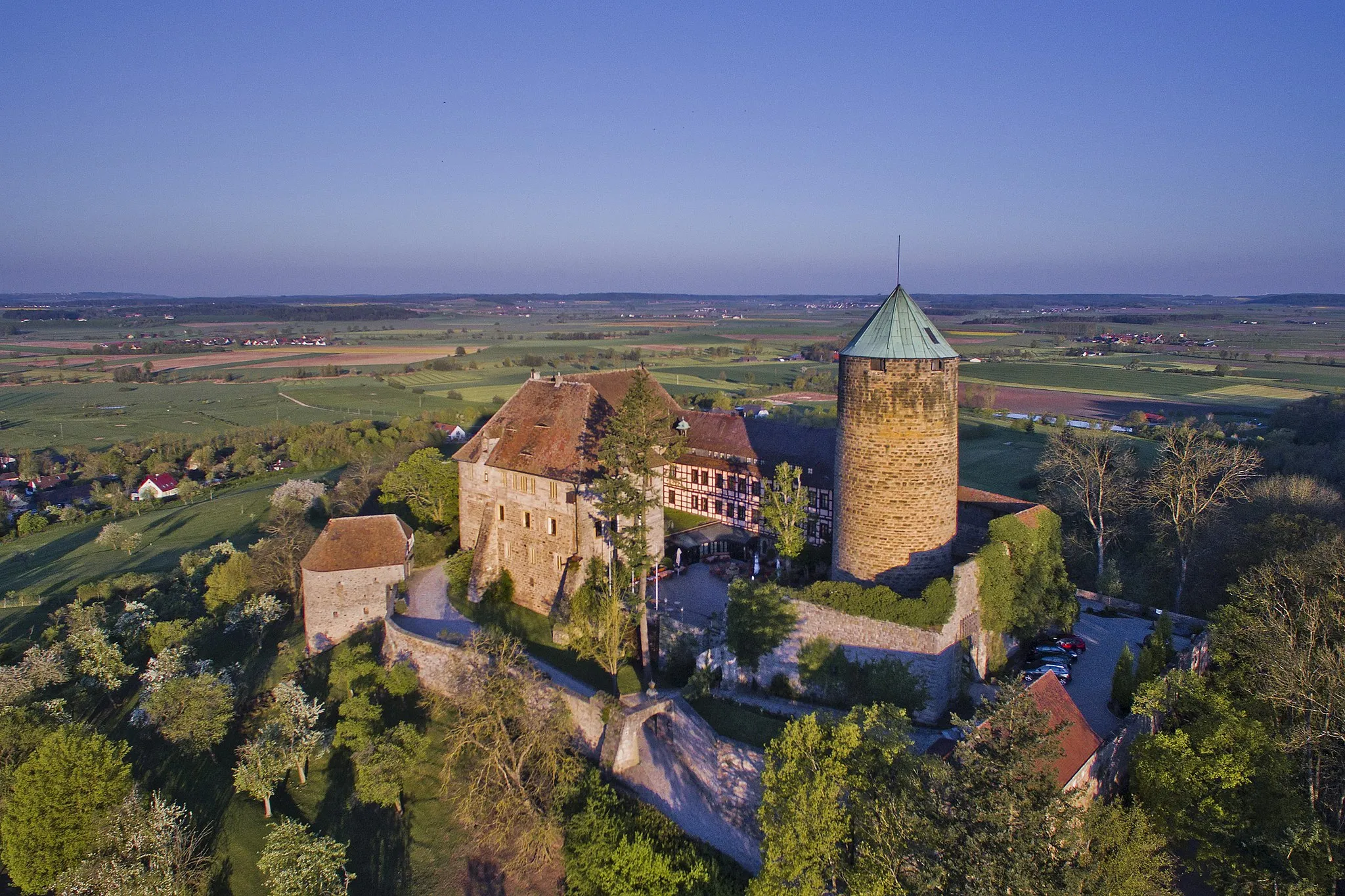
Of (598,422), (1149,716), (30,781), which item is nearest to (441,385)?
(598,422)

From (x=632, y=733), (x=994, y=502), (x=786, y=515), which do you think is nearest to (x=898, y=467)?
(x=786, y=515)

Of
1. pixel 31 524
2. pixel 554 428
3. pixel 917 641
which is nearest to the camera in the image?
pixel 917 641

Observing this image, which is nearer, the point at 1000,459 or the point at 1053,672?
the point at 1053,672

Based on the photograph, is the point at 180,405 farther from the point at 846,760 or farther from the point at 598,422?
the point at 846,760

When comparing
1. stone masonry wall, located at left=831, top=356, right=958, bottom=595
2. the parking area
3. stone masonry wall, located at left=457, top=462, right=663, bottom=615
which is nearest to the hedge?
stone masonry wall, located at left=831, top=356, right=958, bottom=595

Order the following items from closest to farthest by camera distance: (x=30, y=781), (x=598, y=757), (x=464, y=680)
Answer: (x=30, y=781) < (x=598, y=757) < (x=464, y=680)

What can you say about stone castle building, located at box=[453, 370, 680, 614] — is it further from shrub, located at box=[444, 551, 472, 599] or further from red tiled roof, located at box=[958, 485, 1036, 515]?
red tiled roof, located at box=[958, 485, 1036, 515]

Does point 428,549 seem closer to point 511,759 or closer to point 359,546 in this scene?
point 359,546

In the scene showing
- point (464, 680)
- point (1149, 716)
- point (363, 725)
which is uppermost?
point (1149, 716)
